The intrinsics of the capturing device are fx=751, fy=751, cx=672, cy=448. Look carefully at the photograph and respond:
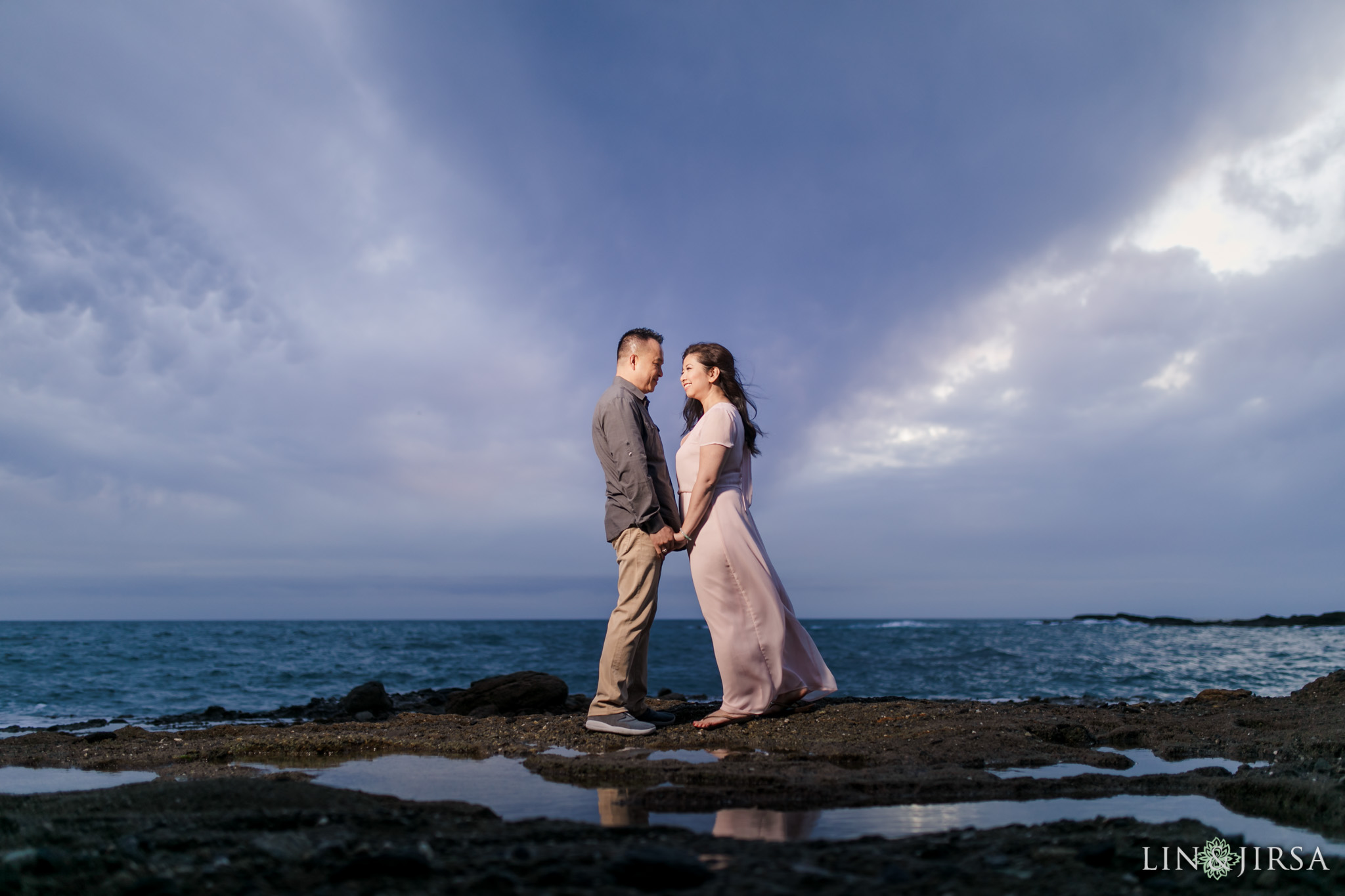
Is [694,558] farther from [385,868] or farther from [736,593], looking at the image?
[385,868]

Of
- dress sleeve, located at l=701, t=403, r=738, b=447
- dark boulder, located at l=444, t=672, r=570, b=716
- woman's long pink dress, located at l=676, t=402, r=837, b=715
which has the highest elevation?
dress sleeve, located at l=701, t=403, r=738, b=447

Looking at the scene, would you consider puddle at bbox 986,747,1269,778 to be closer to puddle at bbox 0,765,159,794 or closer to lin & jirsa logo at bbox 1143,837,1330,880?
lin & jirsa logo at bbox 1143,837,1330,880

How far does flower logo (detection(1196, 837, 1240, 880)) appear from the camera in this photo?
1.94 meters

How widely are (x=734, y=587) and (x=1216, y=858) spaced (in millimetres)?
2948

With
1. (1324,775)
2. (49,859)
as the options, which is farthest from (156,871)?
(1324,775)

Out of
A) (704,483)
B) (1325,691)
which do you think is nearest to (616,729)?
(704,483)

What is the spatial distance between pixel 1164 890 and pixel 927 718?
3205 millimetres

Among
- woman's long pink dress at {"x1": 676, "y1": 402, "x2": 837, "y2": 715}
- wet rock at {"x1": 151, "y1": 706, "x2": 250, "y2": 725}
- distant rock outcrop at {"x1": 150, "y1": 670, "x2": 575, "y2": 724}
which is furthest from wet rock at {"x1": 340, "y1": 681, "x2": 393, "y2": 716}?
woman's long pink dress at {"x1": 676, "y1": 402, "x2": 837, "y2": 715}

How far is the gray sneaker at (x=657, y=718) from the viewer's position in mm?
4847

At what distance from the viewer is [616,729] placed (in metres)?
4.46

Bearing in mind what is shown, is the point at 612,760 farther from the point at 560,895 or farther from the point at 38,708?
the point at 38,708

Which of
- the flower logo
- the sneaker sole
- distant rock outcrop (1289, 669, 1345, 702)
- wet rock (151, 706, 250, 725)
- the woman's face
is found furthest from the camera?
wet rock (151, 706, 250, 725)

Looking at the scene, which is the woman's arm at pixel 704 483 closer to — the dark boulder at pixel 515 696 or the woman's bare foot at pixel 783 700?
the woman's bare foot at pixel 783 700

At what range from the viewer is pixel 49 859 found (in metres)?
1.84
